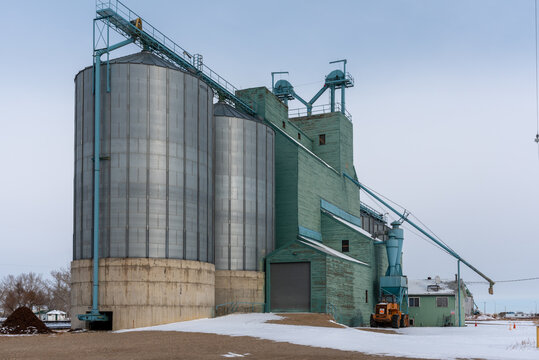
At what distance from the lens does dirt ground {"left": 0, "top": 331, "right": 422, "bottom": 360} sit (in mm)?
23969

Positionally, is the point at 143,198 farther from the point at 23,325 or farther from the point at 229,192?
the point at 229,192

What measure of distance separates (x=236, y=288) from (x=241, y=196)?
7744 mm

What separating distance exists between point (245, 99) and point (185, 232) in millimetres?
23190

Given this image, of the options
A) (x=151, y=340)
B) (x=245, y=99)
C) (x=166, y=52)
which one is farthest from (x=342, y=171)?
(x=151, y=340)

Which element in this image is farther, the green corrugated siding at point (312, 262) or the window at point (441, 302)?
the window at point (441, 302)

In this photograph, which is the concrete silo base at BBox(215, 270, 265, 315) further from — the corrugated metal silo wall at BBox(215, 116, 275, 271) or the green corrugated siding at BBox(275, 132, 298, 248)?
the green corrugated siding at BBox(275, 132, 298, 248)

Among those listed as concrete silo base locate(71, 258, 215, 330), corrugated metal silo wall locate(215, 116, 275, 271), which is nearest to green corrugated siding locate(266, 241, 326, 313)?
corrugated metal silo wall locate(215, 116, 275, 271)

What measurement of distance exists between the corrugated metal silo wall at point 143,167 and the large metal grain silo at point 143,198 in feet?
0.22

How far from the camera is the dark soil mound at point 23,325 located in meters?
37.6

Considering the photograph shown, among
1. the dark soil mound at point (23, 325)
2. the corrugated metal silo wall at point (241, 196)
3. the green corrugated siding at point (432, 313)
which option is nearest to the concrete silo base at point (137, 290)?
the dark soil mound at point (23, 325)

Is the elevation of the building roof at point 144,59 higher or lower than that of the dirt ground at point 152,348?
higher

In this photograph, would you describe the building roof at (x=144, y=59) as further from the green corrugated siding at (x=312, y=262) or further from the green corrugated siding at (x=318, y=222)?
the green corrugated siding at (x=312, y=262)

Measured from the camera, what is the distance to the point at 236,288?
5188cm

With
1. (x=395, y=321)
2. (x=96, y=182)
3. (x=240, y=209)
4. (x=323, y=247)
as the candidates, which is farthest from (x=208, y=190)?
(x=395, y=321)
